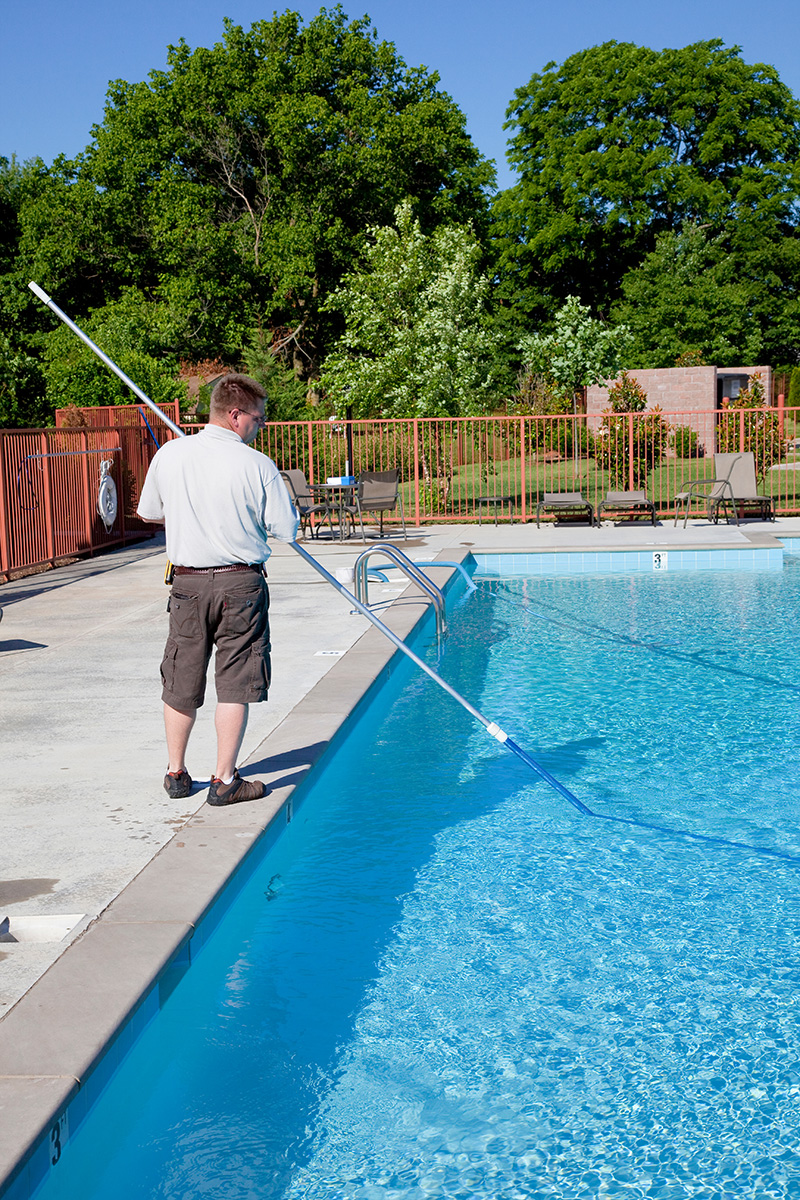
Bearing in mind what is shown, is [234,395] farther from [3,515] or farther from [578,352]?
[578,352]

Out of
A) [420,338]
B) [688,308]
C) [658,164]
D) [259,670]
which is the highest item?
[658,164]

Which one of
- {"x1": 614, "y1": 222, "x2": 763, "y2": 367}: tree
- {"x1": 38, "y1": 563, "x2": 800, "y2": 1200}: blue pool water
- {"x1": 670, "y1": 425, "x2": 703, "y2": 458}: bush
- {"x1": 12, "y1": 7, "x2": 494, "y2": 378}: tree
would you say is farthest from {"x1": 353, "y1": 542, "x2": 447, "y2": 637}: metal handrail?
{"x1": 614, "y1": 222, "x2": 763, "y2": 367}: tree

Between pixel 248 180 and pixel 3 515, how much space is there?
28466 mm

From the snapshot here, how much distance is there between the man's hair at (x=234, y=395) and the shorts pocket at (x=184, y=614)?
701mm

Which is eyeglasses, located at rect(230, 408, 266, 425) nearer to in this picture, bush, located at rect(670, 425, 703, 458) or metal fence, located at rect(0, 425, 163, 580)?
metal fence, located at rect(0, 425, 163, 580)

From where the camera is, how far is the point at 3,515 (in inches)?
473

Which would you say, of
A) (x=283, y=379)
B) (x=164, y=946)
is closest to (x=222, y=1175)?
(x=164, y=946)

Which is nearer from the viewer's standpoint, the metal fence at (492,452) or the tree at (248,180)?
the metal fence at (492,452)

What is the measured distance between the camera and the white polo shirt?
412cm

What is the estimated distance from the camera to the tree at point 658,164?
41.4m

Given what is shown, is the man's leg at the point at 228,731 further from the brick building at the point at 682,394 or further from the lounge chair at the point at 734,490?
the brick building at the point at 682,394

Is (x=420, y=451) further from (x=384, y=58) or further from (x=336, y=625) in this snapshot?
(x=384, y=58)

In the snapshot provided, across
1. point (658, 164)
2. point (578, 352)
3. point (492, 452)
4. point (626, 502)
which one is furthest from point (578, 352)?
point (626, 502)

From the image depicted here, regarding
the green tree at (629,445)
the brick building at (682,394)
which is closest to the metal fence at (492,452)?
the green tree at (629,445)
